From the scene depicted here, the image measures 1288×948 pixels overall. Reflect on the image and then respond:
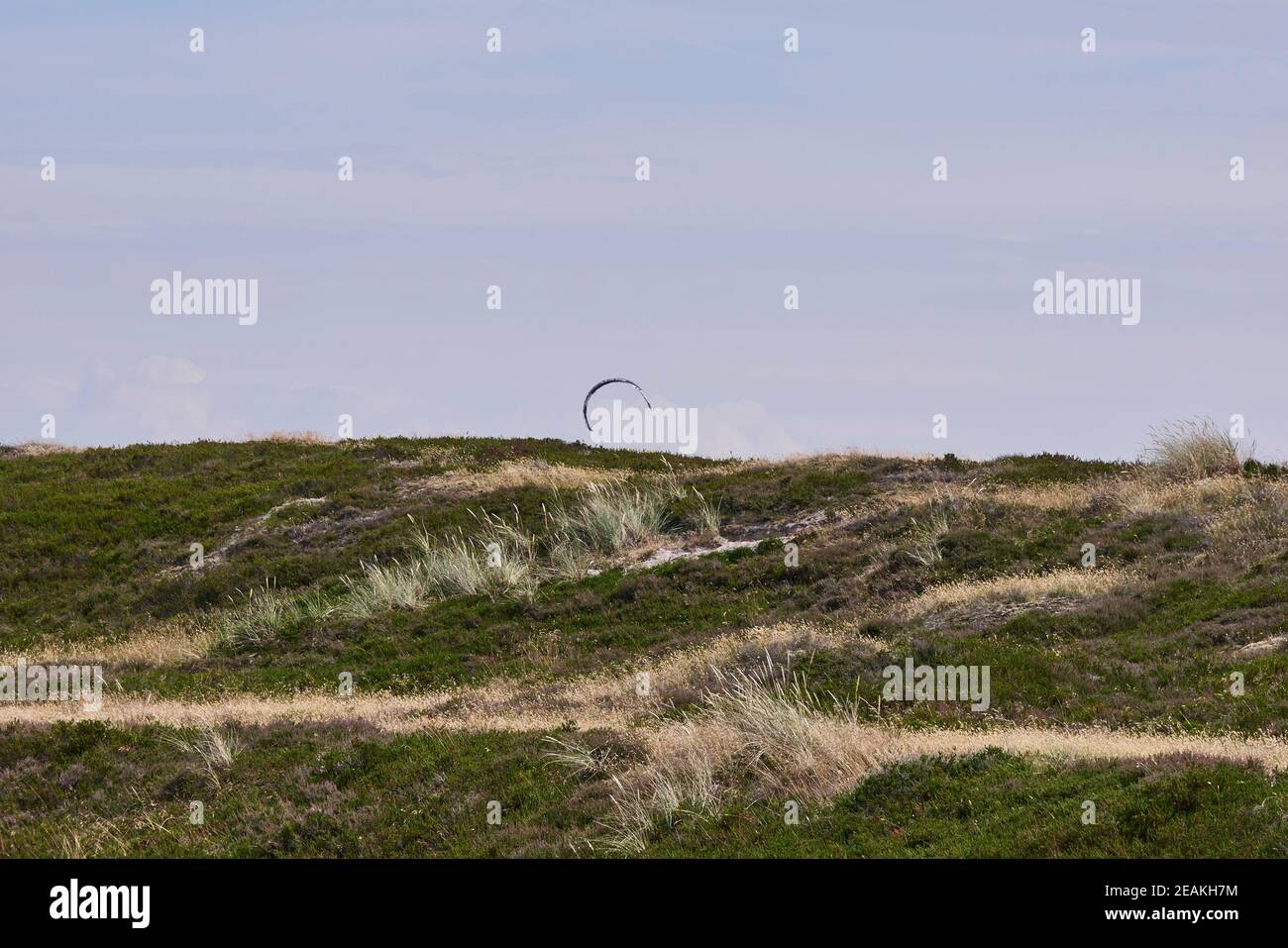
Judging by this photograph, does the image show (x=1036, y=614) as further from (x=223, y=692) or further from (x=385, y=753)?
(x=223, y=692)

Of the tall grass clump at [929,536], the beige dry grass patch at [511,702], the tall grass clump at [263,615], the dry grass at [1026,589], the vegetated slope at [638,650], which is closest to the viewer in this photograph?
the vegetated slope at [638,650]

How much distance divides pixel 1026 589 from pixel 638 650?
287 inches

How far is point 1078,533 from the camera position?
29.2 meters

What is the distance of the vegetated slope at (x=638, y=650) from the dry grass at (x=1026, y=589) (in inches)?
3.4

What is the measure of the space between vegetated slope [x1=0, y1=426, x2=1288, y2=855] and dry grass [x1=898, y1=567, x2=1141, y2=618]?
0.29 feet

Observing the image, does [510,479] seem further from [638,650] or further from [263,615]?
[638,650]

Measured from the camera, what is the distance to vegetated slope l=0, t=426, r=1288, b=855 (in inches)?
585

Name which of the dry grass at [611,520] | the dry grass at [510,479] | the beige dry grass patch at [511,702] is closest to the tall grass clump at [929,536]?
the beige dry grass patch at [511,702]

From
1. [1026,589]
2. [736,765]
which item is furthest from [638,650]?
[736,765]

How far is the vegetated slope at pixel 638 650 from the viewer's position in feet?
48.7

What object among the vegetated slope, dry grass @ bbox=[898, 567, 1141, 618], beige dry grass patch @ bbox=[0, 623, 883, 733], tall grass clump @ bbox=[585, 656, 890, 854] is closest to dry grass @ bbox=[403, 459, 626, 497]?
the vegetated slope

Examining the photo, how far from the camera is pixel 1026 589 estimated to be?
84.5ft

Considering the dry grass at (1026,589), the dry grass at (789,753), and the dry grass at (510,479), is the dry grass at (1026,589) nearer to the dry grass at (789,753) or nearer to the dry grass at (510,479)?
the dry grass at (789,753)
